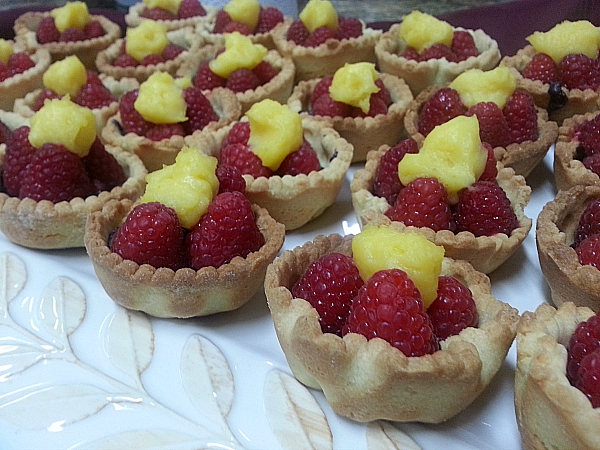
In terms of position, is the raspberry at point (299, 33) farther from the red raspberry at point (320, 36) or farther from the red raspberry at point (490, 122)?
the red raspberry at point (490, 122)

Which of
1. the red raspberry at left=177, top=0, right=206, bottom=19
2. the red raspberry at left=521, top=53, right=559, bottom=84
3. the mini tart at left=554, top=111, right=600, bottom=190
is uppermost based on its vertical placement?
the red raspberry at left=521, top=53, right=559, bottom=84

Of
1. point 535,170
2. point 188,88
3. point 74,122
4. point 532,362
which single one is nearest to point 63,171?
point 74,122

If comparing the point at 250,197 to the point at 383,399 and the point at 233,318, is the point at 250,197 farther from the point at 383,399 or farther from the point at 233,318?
the point at 383,399

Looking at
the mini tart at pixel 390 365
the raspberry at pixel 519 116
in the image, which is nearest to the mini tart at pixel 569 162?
the raspberry at pixel 519 116

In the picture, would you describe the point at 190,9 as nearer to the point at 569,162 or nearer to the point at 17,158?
the point at 17,158

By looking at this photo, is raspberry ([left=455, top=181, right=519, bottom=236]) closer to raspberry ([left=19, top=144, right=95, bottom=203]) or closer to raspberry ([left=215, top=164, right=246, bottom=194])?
raspberry ([left=215, top=164, right=246, bottom=194])

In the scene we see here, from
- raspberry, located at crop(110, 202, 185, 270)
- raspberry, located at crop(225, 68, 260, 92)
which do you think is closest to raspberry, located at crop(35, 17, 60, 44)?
raspberry, located at crop(225, 68, 260, 92)
